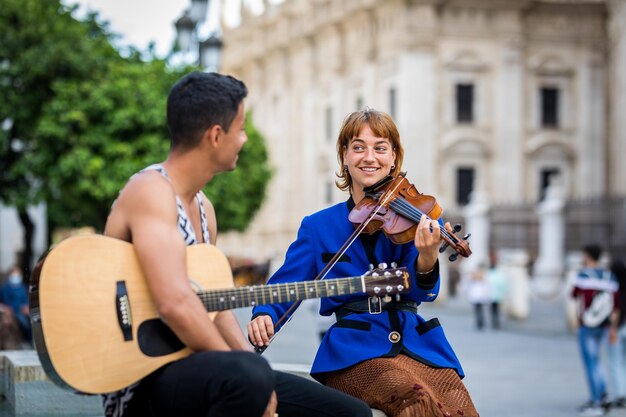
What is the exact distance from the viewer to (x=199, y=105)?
3268 millimetres

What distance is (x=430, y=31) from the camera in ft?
136

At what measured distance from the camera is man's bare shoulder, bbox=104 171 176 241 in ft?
10.5

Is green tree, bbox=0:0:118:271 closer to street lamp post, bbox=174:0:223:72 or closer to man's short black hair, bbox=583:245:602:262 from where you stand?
street lamp post, bbox=174:0:223:72

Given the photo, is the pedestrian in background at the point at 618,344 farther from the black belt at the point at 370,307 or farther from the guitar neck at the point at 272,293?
the guitar neck at the point at 272,293

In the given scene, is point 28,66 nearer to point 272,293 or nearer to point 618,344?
point 618,344

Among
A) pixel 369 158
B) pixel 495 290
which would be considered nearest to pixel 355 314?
pixel 369 158

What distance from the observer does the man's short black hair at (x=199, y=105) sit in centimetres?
327

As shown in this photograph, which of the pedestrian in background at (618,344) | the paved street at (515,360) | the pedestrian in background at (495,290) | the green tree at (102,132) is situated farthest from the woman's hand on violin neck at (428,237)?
the green tree at (102,132)

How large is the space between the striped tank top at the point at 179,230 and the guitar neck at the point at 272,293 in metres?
0.21

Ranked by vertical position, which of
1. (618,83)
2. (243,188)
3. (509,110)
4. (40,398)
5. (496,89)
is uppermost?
(496,89)

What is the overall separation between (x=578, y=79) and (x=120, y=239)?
42.1 meters

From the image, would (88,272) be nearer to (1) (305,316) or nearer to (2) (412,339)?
(2) (412,339)

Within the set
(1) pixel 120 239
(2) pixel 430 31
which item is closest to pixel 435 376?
(1) pixel 120 239

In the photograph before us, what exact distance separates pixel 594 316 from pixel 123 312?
8.57m
